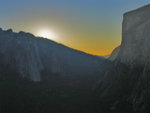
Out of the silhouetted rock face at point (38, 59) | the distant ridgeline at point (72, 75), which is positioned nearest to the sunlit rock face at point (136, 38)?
the distant ridgeline at point (72, 75)

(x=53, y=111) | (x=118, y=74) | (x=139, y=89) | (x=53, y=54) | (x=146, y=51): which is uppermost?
(x=53, y=54)

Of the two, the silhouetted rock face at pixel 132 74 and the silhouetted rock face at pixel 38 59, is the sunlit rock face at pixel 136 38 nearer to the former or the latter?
the silhouetted rock face at pixel 132 74

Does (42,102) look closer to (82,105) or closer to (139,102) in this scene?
(82,105)

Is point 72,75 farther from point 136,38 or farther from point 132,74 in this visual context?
point 132,74

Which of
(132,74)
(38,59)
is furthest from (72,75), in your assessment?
(132,74)

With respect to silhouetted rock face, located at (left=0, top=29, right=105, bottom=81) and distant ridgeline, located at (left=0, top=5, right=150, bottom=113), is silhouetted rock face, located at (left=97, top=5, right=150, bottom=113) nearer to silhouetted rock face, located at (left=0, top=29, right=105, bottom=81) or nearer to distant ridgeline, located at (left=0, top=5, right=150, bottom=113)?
distant ridgeline, located at (left=0, top=5, right=150, bottom=113)

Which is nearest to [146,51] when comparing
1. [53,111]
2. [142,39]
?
[142,39]

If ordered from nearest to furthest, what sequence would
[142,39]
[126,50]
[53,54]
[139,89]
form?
[139,89], [142,39], [126,50], [53,54]
